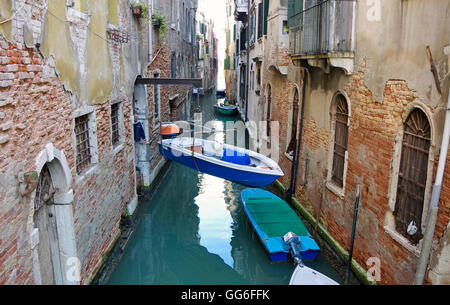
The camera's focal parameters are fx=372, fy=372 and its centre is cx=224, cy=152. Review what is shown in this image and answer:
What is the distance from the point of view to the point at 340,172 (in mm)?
6695

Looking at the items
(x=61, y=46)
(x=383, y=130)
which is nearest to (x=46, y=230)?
(x=61, y=46)

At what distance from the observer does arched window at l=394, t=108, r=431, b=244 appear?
14.5 feet

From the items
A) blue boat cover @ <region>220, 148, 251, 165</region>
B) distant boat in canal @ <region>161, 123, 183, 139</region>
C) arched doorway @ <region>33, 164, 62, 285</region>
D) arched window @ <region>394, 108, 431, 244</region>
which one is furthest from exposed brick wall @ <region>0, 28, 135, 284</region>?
arched window @ <region>394, 108, 431, 244</region>

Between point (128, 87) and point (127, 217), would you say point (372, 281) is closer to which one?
point (127, 217)

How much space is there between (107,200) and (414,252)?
191 inches

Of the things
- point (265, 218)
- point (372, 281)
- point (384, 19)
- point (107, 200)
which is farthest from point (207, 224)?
point (384, 19)

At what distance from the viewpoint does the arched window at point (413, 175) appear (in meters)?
4.43

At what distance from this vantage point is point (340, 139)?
6676 mm

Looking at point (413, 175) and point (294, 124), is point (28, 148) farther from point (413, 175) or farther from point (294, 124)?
point (294, 124)

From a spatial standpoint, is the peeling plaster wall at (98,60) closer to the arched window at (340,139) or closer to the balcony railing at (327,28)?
the balcony railing at (327,28)

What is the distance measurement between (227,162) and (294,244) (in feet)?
7.74

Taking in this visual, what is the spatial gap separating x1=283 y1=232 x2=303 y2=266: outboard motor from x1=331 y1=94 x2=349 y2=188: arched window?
4.11 ft

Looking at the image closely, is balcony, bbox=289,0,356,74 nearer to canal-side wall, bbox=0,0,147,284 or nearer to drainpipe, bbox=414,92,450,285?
drainpipe, bbox=414,92,450,285

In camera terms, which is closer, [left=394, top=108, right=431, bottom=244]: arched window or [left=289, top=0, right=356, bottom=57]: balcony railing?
[left=394, top=108, right=431, bottom=244]: arched window
